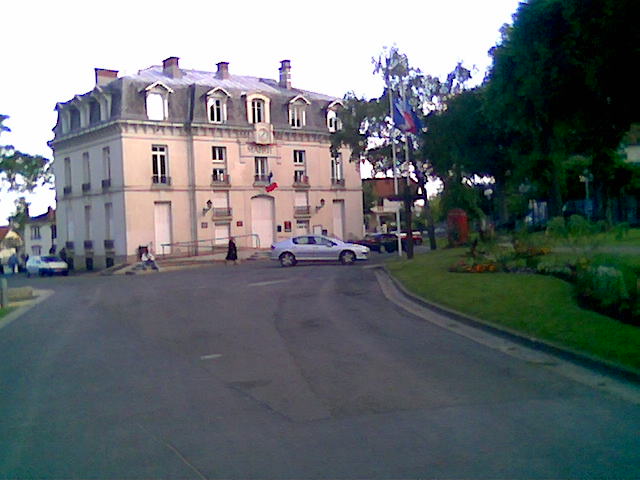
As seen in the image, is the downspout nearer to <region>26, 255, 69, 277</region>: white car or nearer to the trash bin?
<region>26, 255, 69, 277</region>: white car

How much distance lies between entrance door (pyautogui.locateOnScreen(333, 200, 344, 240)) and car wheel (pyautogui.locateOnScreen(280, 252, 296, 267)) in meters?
22.4

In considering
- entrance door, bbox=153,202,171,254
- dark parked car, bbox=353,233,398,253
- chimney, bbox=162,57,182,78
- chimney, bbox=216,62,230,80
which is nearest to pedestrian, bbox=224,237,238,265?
entrance door, bbox=153,202,171,254

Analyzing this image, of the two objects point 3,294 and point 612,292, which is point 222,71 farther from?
point 612,292

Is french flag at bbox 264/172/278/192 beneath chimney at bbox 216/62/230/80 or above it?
beneath

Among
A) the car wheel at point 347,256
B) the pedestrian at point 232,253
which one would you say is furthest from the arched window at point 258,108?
the car wheel at point 347,256

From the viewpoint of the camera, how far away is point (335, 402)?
8531 millimetres

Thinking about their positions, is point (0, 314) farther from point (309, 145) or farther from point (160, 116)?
point (309, 145)

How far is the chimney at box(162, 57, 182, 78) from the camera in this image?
172ft

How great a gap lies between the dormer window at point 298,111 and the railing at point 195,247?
920 centimetres

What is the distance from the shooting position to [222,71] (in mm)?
55250

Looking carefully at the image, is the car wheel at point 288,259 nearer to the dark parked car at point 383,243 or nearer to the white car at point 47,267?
the dark parked car at point 383,243

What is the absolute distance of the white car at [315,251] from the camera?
35.4 meters

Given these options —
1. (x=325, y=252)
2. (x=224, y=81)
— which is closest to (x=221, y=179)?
(x=224, y=81)

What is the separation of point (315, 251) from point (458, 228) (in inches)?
284
